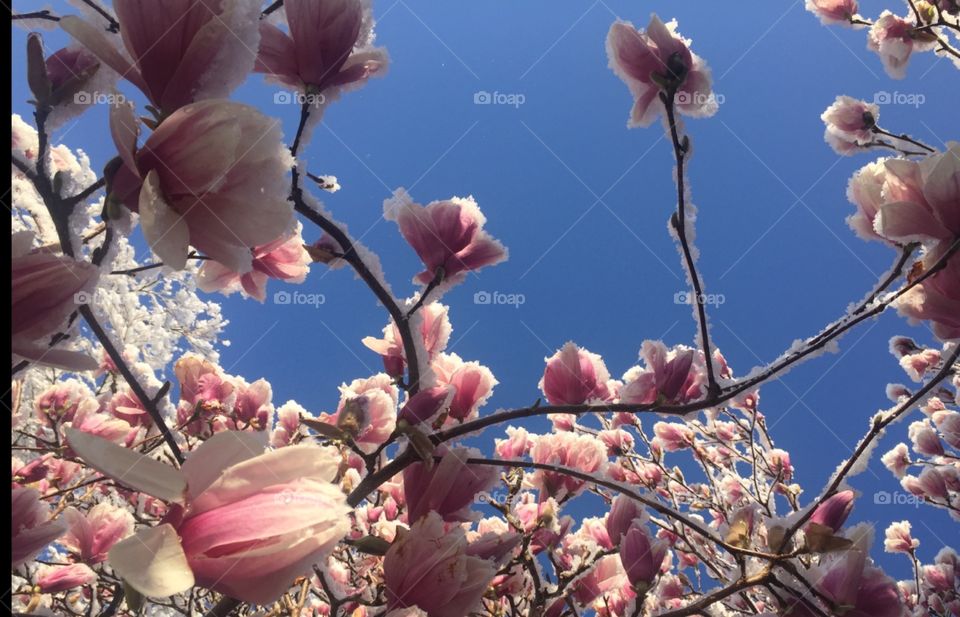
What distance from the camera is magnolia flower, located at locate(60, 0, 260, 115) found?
1.60 ft

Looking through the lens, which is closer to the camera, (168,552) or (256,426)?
(168,552)

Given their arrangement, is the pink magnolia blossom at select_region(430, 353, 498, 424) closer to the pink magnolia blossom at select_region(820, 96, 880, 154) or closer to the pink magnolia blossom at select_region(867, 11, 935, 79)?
the pink magnolia blossom at select_region(820, 96, 880, 154)

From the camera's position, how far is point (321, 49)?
726 millimetres

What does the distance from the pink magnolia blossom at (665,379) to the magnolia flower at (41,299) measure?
0.71 m

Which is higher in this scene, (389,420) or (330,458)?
(330,458)

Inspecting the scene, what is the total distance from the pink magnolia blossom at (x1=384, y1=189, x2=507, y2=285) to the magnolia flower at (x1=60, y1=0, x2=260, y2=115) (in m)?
0.48

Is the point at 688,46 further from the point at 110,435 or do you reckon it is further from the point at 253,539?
the point at 110,435

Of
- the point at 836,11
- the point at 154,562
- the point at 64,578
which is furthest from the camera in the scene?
the point at 836,11

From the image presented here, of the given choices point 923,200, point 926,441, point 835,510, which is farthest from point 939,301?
point 926,441

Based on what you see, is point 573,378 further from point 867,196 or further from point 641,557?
point 867,196

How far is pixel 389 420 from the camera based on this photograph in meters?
1.03

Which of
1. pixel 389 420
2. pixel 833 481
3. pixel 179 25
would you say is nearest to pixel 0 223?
pixel 179 25

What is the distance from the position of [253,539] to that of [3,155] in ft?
1.14

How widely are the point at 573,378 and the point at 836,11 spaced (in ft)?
6.09
